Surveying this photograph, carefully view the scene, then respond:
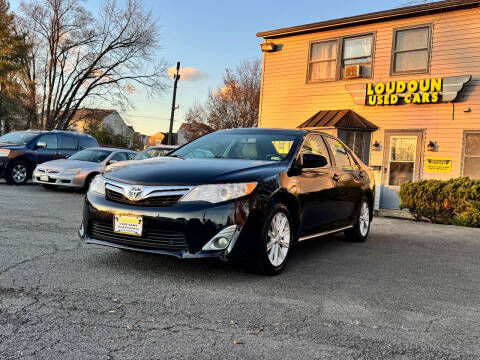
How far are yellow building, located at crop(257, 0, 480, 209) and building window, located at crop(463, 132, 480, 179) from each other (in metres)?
0.03

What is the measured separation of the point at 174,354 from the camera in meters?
2.62

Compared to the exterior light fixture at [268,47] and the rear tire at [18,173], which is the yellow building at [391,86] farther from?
the rear tire at [18,173]

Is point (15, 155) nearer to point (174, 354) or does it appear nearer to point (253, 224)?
point (253, 224)

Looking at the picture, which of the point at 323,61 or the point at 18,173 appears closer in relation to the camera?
the point at 18,173

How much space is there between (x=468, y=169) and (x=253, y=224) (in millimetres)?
10661

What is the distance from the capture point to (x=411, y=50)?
13812 millimetres

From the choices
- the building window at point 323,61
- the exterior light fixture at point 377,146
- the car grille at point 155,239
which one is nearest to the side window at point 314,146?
the car grille at point 155,239

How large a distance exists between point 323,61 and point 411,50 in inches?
115

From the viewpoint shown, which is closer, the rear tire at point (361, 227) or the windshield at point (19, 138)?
the rear tire at point (361, 227)

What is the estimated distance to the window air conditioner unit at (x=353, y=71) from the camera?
47.9 feet

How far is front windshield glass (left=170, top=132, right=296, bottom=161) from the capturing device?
5215mm

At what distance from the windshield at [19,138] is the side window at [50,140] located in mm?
235

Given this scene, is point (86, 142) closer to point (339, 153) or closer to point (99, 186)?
point (339, 153)

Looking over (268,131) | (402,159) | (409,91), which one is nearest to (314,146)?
(268,131)
